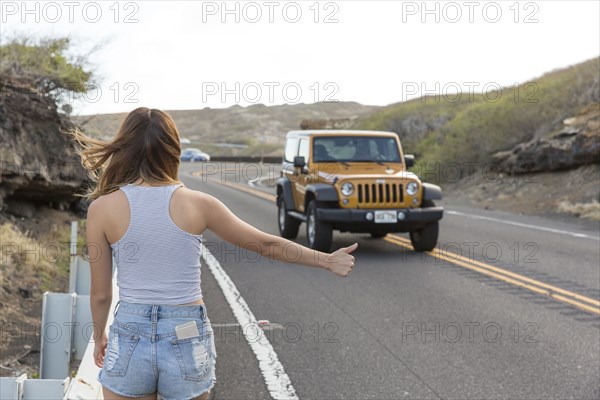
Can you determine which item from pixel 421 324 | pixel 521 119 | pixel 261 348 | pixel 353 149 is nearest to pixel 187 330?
pixel 261 348

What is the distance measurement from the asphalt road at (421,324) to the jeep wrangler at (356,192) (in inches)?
22.8

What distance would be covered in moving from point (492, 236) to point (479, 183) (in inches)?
503

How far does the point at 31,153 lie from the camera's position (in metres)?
11.0

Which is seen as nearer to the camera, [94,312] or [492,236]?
[94,312]

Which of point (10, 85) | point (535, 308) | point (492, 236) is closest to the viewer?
point (535, 308)

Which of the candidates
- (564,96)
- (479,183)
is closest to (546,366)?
(479,183)

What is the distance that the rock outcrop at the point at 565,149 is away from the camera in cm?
2217

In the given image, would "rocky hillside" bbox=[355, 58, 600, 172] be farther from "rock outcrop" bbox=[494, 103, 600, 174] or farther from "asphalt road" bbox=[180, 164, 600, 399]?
"asphalt road" bbox=[180, 164, 600, 399]

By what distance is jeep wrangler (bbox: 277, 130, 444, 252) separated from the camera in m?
11.2

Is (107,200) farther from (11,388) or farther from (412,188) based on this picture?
(412,188)

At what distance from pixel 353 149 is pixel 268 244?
1005 centimetres

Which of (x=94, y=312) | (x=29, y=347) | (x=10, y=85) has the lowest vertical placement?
(x=29, y=347)

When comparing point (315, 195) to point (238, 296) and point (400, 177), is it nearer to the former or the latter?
point (400, 177)

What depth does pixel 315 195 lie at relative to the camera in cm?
1147
